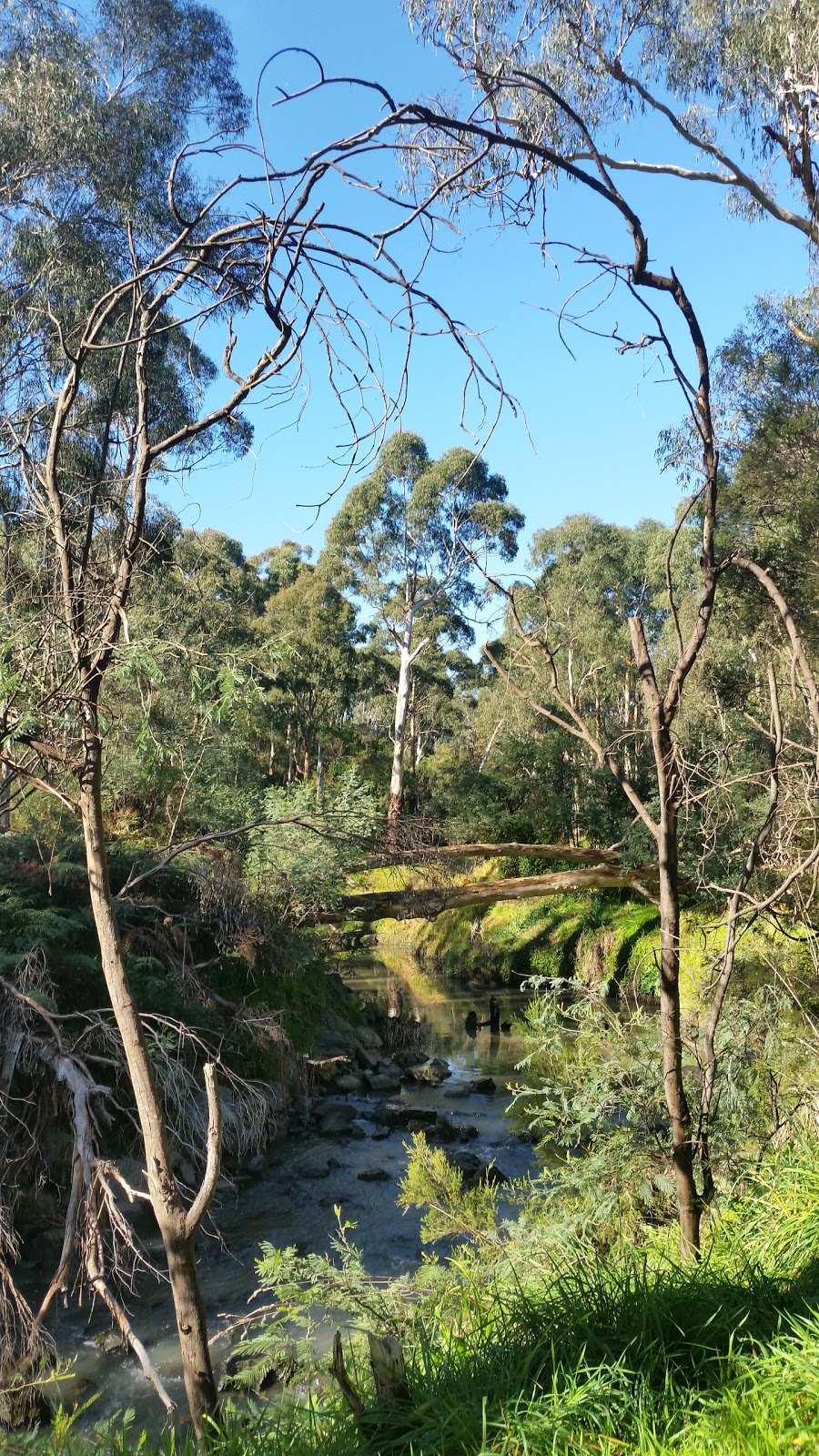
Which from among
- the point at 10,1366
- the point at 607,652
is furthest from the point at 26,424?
the point at 607,652

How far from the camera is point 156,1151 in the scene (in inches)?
91.0

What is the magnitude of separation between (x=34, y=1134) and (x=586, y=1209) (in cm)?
408

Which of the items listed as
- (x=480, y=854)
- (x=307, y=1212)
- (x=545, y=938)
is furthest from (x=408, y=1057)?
(x=545, y=938)

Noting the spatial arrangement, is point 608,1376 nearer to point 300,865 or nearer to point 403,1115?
point 403,1115

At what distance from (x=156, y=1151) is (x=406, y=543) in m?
23.8

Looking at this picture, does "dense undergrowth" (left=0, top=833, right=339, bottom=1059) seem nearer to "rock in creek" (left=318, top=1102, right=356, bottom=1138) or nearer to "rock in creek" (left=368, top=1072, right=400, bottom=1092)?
"rock in creek" (left=318, top=1102, right=356, bottom=1138)

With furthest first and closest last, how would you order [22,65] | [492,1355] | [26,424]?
[22,65]
[26,424]
[492,1355]

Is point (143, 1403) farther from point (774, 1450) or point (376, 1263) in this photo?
point (774, 1450)

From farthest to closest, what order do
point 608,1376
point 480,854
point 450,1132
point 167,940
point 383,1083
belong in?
1. point 480,854
2. point 383,1083
3. point 450,1132
4. point 167,940
5. point 608,1376

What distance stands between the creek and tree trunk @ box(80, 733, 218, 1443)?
1200 millimetres

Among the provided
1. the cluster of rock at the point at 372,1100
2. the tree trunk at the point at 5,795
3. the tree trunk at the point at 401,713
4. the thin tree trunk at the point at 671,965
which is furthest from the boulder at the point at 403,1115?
the tree trunk at the point at 401,713

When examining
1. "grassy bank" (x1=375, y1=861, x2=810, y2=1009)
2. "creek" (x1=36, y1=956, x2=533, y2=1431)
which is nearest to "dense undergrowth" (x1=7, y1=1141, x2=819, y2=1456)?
"creek" (x1=36, y1=956, x2=533, y2=1431)

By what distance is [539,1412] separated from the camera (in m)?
1.91

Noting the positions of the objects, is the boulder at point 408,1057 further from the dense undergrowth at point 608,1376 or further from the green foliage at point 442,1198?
the dense undergrowth at point 608,1376
